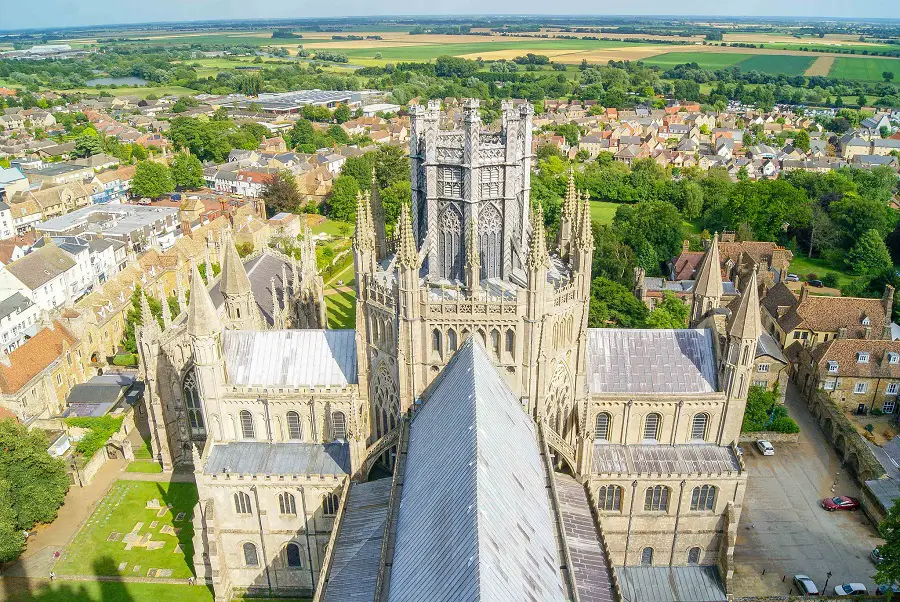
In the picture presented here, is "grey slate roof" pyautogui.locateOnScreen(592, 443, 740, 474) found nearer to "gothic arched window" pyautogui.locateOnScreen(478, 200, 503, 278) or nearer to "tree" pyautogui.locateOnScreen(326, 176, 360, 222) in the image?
"gothic arched window" pyautogui.locateOnScreen(478, 200, 503, 278)

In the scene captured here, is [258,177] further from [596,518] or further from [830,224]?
[596,518]

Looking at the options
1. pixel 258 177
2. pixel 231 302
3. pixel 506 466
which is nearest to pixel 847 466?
pixel 506 466

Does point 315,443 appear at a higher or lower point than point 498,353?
lower

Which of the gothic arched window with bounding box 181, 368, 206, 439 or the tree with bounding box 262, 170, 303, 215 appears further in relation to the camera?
the tree with bounding box 262, 170, 303, 215

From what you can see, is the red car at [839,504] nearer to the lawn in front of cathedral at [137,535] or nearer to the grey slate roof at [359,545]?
the grey slate roof at [359,545]

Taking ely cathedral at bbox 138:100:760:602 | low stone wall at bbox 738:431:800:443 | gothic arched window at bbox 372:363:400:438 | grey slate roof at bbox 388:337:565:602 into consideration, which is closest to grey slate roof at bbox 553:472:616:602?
ely cathedral at bbox 138:100:760:602

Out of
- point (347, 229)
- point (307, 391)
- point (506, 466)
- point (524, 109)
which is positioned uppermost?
point (524, 109)
